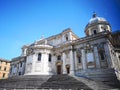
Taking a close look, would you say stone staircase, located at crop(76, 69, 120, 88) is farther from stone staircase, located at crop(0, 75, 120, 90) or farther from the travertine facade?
the travertine facade

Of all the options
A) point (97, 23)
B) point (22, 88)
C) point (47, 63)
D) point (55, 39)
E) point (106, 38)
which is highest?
point (97, 23)

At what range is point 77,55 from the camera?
24.6 meters

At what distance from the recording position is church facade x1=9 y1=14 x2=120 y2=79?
2091 cm

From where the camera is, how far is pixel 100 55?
21469 millimetres

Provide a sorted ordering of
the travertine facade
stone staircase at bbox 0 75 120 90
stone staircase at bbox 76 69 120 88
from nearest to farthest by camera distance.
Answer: stone staircase at bbox 0 75 120 90 → stone staircase at bbox 76 69 120 88 → the travertine facade

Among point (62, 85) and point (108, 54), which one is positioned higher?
point (108, 54)

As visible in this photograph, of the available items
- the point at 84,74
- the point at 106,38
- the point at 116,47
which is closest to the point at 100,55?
the point at 106,38

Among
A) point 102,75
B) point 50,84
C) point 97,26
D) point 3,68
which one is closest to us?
point 50,84

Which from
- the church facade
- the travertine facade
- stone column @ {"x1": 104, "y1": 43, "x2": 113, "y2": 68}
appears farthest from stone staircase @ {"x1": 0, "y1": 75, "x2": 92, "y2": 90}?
the travertine facade

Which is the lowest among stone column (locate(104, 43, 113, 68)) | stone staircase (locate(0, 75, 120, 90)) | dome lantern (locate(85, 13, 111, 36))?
stone staircase (locate(0, 75, 120, 90))

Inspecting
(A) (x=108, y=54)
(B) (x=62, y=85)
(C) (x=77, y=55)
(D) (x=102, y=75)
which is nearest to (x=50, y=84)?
(B) (x=62, y=85)

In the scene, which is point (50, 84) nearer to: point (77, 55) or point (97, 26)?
point (77, 55)

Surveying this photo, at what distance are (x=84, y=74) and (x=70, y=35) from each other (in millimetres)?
10965

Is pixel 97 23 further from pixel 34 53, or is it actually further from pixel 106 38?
pixel 34 53
